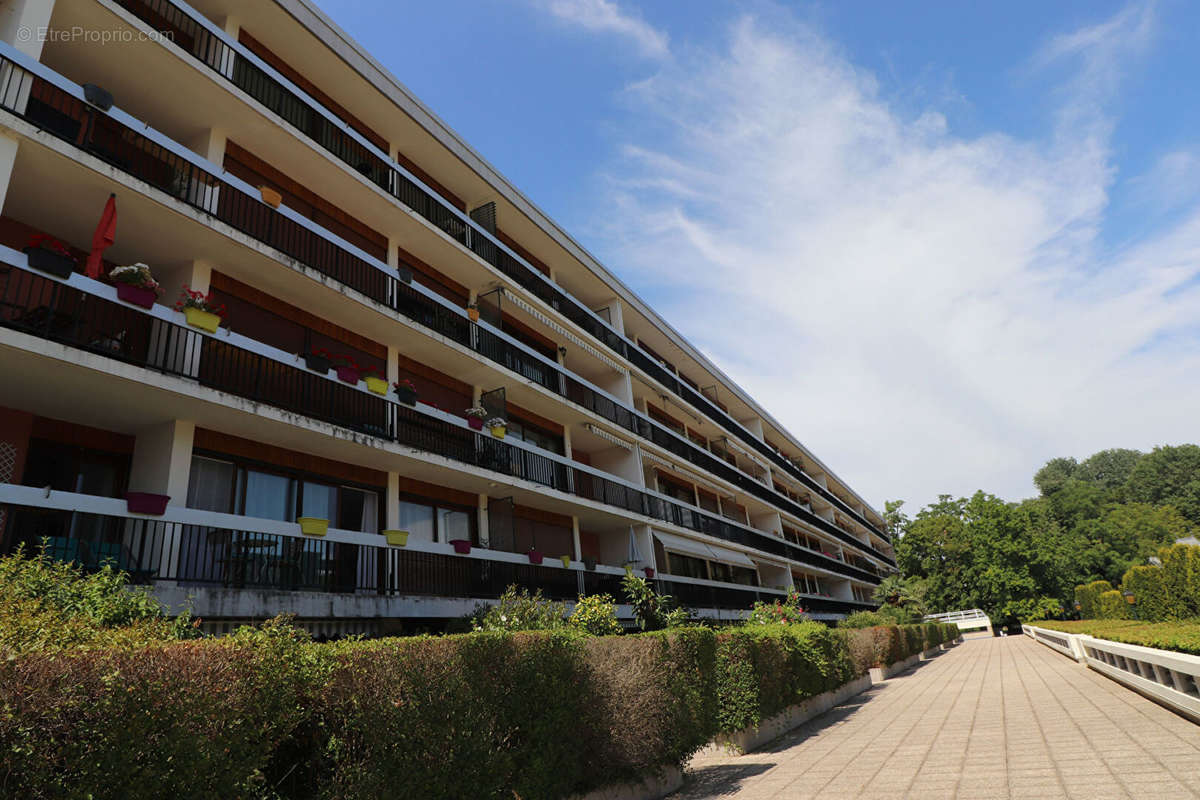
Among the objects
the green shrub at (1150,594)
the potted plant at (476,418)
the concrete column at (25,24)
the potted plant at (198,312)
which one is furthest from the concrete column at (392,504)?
the green shrub at (1150,594)

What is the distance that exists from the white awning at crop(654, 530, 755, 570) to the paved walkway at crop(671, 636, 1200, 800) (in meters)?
9.86

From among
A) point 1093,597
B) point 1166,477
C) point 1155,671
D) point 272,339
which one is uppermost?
point 1166,477

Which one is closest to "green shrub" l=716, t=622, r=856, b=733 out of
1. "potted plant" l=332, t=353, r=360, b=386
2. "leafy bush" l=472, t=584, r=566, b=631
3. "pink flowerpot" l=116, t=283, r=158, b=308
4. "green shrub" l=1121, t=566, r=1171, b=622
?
"leafy bush" l=472, t=584, r=566, b=631

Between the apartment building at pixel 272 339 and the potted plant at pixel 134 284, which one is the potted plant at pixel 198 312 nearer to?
the apartment building at pixel 272 339

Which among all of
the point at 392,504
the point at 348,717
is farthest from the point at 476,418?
the point at 348,717

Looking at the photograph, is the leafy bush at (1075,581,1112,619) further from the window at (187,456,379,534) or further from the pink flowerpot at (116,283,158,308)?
the pink flowerpot at (116,283,158,308)

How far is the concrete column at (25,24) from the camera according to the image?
933 cm

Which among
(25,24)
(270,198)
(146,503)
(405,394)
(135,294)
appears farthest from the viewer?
Result: (405,394)

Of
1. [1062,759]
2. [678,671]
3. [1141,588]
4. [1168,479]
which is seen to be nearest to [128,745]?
[678,671]

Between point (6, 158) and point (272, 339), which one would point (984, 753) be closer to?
point (272, 339)

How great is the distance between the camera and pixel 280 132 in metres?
13.4

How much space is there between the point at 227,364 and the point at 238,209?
3.10 m

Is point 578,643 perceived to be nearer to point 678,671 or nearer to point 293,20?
point 678,671

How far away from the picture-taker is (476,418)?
16828mm
